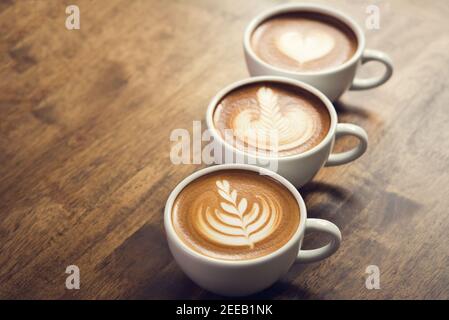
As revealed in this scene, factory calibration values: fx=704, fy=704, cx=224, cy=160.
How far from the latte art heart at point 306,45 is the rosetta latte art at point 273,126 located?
0.53 ft

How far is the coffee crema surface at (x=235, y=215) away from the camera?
102cm

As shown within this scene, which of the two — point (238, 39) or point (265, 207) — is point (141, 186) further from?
point (238, 39)

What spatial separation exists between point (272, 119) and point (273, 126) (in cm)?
2

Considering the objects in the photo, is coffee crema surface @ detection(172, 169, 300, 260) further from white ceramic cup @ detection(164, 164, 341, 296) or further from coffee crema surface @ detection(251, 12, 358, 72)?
coffee crema surface @ detection(251, 12, 358, 72)

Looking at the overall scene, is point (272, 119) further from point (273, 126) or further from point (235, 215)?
point (235, 215)

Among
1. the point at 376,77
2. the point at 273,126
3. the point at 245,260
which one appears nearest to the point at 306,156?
the point at 273,126

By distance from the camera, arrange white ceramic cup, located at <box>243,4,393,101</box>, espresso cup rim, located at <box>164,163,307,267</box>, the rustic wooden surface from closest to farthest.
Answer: espresso cup rim, located at <box>164,163,307,267</box>, the rustic wooden surface, white ceramic cup, located at <box>243,4,393,101</box>

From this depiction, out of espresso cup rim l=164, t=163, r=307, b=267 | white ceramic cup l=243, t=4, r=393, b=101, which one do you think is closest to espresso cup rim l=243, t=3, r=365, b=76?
white ceramic cup l=243, t=4, r=393, b=101

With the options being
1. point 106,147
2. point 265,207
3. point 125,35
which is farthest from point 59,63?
point 265,207

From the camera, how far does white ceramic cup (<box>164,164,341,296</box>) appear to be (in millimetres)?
971

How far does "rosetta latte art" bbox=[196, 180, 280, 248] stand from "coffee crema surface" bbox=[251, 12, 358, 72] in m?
0.40

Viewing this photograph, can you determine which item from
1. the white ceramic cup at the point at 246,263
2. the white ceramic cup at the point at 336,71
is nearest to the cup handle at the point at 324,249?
the white ceramic cup at the point at 246,263
